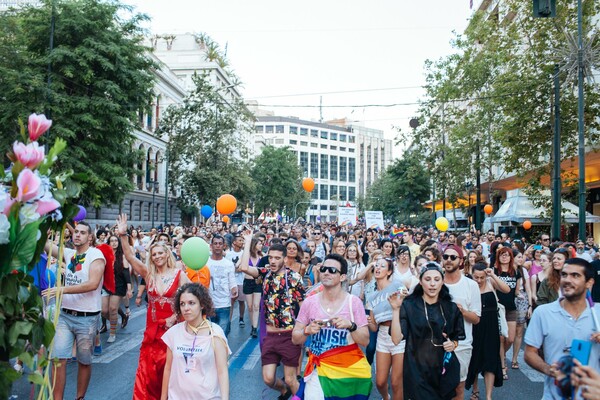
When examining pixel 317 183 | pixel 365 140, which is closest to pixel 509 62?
pixel 317 183

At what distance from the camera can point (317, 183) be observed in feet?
484

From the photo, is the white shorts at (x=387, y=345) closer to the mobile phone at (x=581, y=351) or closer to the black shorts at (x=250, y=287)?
the mobile phone at (x=581, y=351)

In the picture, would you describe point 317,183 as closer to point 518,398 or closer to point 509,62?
point 509,62

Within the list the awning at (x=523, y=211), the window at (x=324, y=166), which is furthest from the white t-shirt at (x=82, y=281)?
the window at (x=324, y=166)

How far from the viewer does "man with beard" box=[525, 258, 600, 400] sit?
366 centimetres

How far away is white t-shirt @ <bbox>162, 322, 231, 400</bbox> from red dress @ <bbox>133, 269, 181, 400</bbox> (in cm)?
92

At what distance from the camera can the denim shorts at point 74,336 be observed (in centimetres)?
578

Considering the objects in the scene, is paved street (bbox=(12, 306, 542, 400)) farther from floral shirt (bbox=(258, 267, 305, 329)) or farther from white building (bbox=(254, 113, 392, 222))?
white building (bbox=(254, 113, 392, 222))

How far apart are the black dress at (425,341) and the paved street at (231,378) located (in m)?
2.12

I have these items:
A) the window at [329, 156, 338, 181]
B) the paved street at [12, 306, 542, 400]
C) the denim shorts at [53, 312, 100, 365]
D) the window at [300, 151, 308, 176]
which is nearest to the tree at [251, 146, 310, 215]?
the paved street at [12, 306, 542, 400]

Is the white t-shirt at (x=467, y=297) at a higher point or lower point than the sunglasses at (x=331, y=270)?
lower

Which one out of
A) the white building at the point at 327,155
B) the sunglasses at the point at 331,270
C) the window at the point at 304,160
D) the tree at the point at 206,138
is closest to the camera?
the sunglasses at the point at 331,270

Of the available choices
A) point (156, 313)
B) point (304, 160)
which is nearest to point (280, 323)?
point (156, 313)

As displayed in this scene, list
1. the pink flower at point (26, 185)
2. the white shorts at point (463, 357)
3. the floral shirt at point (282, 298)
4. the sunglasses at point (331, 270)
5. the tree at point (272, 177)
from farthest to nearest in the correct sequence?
1. the tree at point (272, 177)
2. the floral shirt at point (282, 298)
3. the white shorts at point (463, 357)
4. the sunglasses at point (331, 270)
5. the pink flower at point (26, 185)
